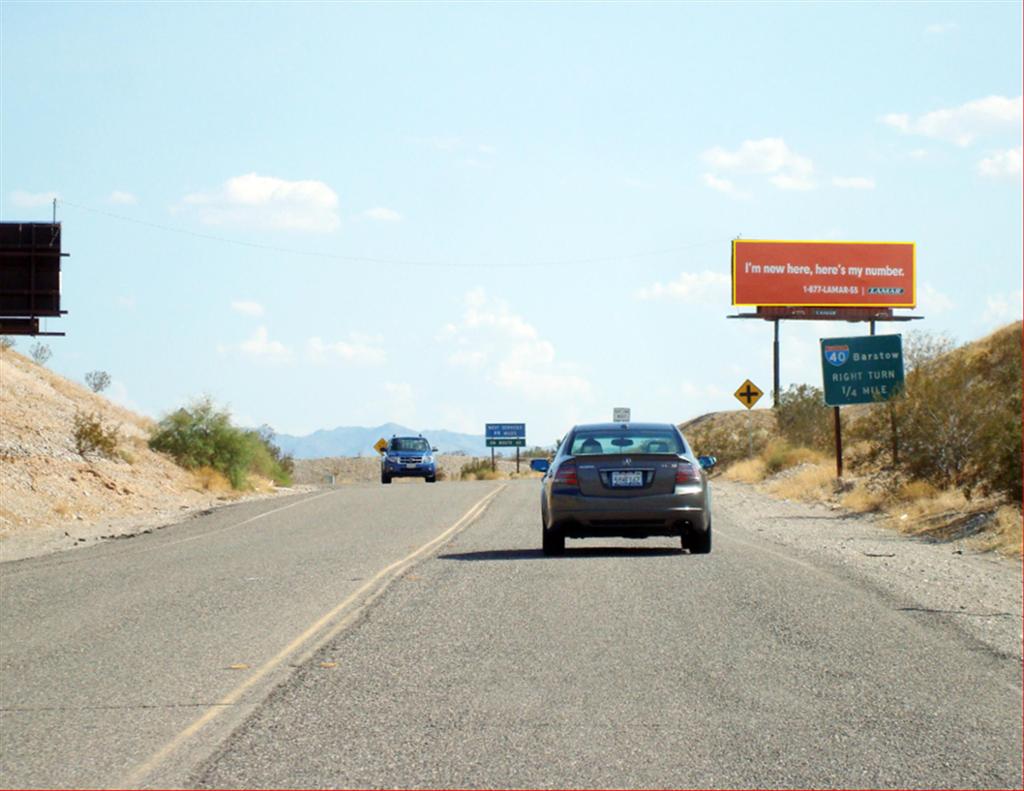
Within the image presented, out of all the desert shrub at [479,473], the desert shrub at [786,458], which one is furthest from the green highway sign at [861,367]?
the desert shrub at [479,473]

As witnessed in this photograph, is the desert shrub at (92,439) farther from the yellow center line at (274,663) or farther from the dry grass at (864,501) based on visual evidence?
the yellow center line at (274,663)

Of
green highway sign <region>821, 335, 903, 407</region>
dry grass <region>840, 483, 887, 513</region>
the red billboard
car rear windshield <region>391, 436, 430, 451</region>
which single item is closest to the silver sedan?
dry grass <region>840, 483, 887, 513</region>

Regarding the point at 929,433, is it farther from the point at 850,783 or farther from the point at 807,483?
the point at 850,783

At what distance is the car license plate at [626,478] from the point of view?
17688 mm

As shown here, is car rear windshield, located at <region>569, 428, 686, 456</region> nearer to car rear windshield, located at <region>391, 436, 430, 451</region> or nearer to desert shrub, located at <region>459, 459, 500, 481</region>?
car rear windshield, located at <region>391, 436, 430, 451</region>

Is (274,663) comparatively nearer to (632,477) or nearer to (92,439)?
(632,477)

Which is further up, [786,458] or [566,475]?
[786,458]

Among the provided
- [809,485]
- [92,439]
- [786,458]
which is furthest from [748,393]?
[92,439]

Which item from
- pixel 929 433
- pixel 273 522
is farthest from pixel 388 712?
pixel 929 433

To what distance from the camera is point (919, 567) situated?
1725 cm

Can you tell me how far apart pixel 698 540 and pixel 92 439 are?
27.2 m

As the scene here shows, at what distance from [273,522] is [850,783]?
21.9 meters

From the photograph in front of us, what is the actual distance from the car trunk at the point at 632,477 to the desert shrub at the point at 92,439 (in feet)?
84.7

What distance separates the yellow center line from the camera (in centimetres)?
723
